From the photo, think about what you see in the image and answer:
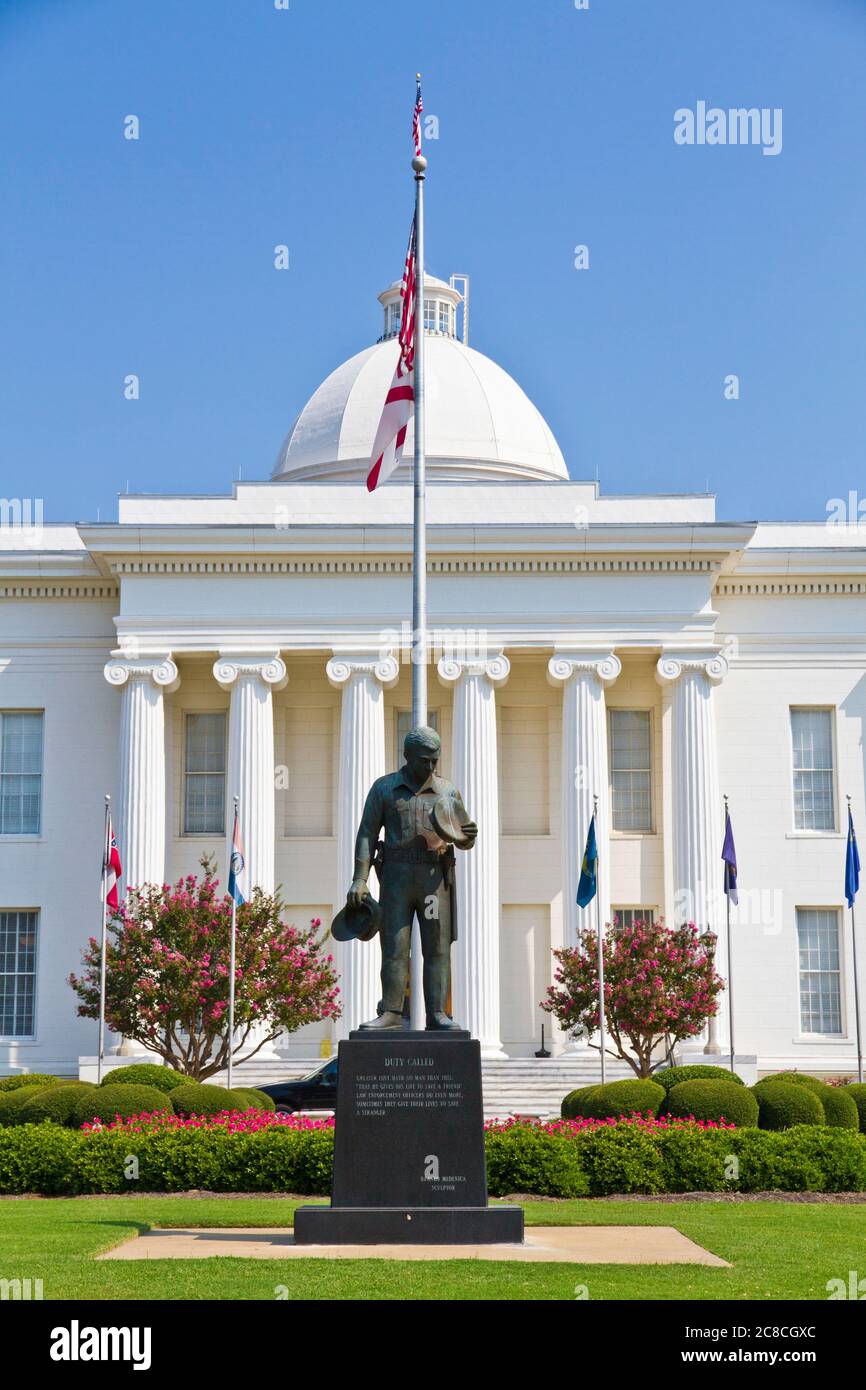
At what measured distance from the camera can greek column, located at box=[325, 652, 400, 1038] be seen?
40875 millimetres

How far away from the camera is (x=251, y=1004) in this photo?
34562 millimetres

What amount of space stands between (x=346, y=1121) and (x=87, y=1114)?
10.6m

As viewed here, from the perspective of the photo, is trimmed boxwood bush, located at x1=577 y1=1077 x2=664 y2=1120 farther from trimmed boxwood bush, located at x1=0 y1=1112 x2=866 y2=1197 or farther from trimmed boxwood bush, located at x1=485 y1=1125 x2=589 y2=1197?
trimmed boxwood bush, located at x1=485 y1=1125 x2=589 y2=1197

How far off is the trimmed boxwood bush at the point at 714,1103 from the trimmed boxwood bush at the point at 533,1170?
3547mm

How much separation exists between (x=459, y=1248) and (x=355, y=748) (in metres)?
27.4

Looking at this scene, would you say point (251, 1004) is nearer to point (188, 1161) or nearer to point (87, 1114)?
point (87, 1114)

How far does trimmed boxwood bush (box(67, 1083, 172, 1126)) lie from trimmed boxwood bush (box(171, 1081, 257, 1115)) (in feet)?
2.39

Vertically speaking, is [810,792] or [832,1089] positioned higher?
[810,792]

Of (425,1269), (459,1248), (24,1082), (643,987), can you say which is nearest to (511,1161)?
(459,1248)

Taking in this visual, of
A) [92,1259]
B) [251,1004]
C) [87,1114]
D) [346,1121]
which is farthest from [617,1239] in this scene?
[251,1004]

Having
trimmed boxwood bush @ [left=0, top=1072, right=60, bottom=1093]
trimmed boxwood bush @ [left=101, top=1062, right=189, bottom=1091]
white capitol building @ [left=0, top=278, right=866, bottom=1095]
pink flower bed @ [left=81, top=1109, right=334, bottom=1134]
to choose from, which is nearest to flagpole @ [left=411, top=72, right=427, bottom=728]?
pink flower bed @ [left=81, top=1109, right=334, bottom=1134]

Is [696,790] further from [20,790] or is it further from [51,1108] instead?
[51,1108]

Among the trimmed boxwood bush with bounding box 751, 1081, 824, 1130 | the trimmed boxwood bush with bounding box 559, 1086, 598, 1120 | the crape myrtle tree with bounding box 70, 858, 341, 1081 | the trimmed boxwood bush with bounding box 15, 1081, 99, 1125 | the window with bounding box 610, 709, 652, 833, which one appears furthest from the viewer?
the window with bounding box 610, 709, 652, 833

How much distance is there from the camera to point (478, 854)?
41281mm
